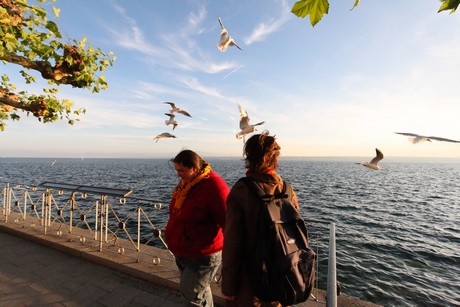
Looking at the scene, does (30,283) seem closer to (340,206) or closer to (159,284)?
(159,284)

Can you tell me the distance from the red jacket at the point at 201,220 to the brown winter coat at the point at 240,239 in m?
0.50

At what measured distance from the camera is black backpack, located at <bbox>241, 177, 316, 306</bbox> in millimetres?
1713

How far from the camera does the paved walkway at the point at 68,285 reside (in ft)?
11.5

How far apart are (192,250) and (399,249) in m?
14.6

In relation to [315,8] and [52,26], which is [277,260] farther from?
[52,26]

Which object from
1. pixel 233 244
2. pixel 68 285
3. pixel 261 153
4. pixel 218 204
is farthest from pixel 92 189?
pixel 261 153

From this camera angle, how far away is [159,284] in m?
3.94

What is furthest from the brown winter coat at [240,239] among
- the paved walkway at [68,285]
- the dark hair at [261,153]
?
the paved walkway at [68,285]

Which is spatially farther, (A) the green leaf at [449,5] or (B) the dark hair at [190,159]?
(B) the dark hair at [190,159]

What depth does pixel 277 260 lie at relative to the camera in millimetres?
1710

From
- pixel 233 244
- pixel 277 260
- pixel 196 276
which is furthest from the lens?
pixel 196 276

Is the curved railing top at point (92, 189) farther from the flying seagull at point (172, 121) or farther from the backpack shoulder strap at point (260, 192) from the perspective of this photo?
the backpack shoulder strap at point (260, 192)

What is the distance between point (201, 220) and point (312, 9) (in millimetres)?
1978

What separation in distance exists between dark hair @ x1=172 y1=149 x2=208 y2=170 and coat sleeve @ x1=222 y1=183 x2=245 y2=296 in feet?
2.59
